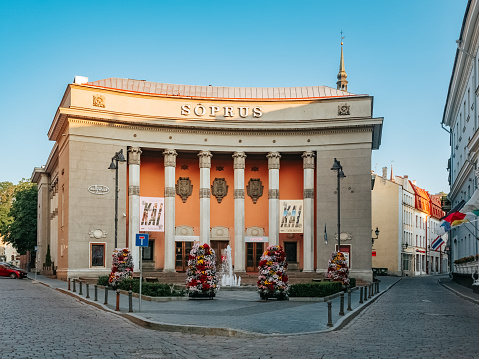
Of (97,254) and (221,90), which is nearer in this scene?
(97,254)

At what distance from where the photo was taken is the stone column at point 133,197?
4756 centimetres

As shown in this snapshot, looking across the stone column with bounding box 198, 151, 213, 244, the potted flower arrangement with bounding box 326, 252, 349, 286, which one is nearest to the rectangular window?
the stone column with bounding box 198, 151, 213, 244

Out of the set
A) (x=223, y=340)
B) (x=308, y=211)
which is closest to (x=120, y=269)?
(x=223, y=340)

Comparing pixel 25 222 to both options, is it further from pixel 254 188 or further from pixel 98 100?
pixel 254 188

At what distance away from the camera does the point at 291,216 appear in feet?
163

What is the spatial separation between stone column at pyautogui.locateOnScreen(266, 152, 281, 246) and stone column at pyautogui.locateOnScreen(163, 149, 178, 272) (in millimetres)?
7839

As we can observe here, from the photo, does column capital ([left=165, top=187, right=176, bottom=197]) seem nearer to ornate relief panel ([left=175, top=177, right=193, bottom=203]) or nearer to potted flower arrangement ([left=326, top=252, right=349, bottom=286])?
ornate relief panel ([left=175, top=177, right=193, bottom=203])

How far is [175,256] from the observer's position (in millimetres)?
50031

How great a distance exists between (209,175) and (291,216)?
7501 millimetres

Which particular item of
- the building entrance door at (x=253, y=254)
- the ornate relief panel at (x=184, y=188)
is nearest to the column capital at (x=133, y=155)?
the ornate relief panel at (x=184, y=188)

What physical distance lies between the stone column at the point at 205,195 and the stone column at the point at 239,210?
7.32ft

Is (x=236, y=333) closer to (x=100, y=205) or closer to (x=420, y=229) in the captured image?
(x=100, y=205)

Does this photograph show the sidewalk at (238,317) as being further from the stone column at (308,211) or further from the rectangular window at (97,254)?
the stone column at (308,211)

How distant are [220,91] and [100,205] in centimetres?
Answer: 1625
